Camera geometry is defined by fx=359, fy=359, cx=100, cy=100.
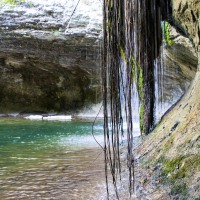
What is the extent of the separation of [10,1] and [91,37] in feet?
13.0

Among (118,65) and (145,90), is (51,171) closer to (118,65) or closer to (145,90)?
(145,90)

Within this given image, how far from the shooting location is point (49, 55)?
650 inches

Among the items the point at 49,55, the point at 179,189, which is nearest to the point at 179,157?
the point at 179,189

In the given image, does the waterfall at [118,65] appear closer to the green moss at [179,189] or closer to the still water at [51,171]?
the green moss at [179,189]

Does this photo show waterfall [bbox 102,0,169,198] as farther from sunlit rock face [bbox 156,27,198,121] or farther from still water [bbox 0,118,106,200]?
sunlit rock face [bbox 156,27,198,121]

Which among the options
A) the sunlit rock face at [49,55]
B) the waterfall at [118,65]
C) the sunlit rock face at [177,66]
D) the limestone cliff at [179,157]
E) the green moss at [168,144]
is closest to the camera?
the waterfall at [118,65]

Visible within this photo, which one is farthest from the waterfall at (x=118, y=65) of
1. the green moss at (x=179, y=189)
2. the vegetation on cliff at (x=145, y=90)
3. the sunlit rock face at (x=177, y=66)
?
the sunlit rock face at (x=177, y=66)

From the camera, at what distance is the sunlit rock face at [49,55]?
1527 centimetres

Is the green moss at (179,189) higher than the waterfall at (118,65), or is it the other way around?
the waterfall at (118,65)

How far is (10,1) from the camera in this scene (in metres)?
15.7

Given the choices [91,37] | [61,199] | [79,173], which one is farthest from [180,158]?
[91,37]

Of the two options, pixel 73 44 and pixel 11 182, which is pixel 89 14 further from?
pixel 11 182

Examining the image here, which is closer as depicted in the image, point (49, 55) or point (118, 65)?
point (118, 65)

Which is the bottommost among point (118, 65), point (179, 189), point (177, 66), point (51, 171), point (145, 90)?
point (51, 171)
